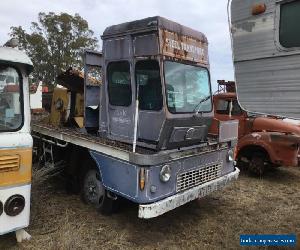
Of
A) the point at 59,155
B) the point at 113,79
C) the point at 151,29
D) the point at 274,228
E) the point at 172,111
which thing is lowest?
the point at 274,228

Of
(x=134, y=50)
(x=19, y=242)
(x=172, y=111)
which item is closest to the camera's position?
(x=19, y=242)

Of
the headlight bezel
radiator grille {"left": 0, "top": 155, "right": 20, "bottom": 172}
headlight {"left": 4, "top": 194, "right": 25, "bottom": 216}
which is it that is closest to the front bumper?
the headlight bezel

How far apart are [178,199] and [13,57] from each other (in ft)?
8.80

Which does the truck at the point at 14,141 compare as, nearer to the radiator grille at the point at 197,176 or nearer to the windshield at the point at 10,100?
the windshield at the point at 10,100

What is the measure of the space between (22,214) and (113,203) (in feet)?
5.28

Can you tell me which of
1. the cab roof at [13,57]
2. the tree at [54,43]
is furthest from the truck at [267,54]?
the tree at [54,43]

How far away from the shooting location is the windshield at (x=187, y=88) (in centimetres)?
490

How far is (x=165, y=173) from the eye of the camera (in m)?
4.59

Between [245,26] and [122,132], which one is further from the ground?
[245,26]

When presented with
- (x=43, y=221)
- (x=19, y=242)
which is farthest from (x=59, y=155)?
(x=19, y=242)

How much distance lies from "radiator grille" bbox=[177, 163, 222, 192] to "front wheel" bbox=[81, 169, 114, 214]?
1.11 meters

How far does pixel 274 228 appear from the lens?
5285 mm

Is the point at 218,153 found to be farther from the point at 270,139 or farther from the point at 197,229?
the point at 270,139

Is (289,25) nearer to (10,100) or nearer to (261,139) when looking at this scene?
(10,100)
